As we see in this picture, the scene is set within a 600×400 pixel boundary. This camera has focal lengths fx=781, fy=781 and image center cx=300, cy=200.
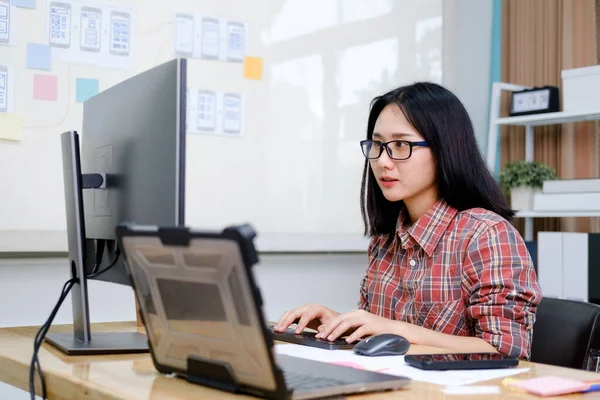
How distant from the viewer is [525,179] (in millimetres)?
3096

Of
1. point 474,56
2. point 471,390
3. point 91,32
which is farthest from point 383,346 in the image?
point 474,56

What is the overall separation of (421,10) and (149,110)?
2097 millimetres

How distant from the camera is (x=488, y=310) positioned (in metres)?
1.46

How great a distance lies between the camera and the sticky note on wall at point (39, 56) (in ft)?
7.38

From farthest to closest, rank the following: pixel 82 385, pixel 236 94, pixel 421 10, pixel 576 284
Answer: pixel 421 10, pixel 576 284, pixel 236 94, pixel 82 385

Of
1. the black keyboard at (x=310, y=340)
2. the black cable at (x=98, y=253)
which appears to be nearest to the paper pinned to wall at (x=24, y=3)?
the black cable at (x=98, y=253)

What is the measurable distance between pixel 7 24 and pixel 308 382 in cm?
170

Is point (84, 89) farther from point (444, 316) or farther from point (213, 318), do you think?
point (213, 318)

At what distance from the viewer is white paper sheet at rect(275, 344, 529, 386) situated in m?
1.05

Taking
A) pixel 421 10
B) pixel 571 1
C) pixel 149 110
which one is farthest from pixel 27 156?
pixel 571 1

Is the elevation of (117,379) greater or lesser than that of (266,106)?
lesser

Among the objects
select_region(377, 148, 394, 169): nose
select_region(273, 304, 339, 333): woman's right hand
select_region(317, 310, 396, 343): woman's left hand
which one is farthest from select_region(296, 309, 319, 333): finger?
select_region(377, 148, 394, 169): nose

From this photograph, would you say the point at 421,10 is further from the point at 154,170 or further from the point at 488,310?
the point at 154,170

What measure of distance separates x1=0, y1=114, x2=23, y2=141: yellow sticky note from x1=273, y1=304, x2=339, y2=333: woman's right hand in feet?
3.62
